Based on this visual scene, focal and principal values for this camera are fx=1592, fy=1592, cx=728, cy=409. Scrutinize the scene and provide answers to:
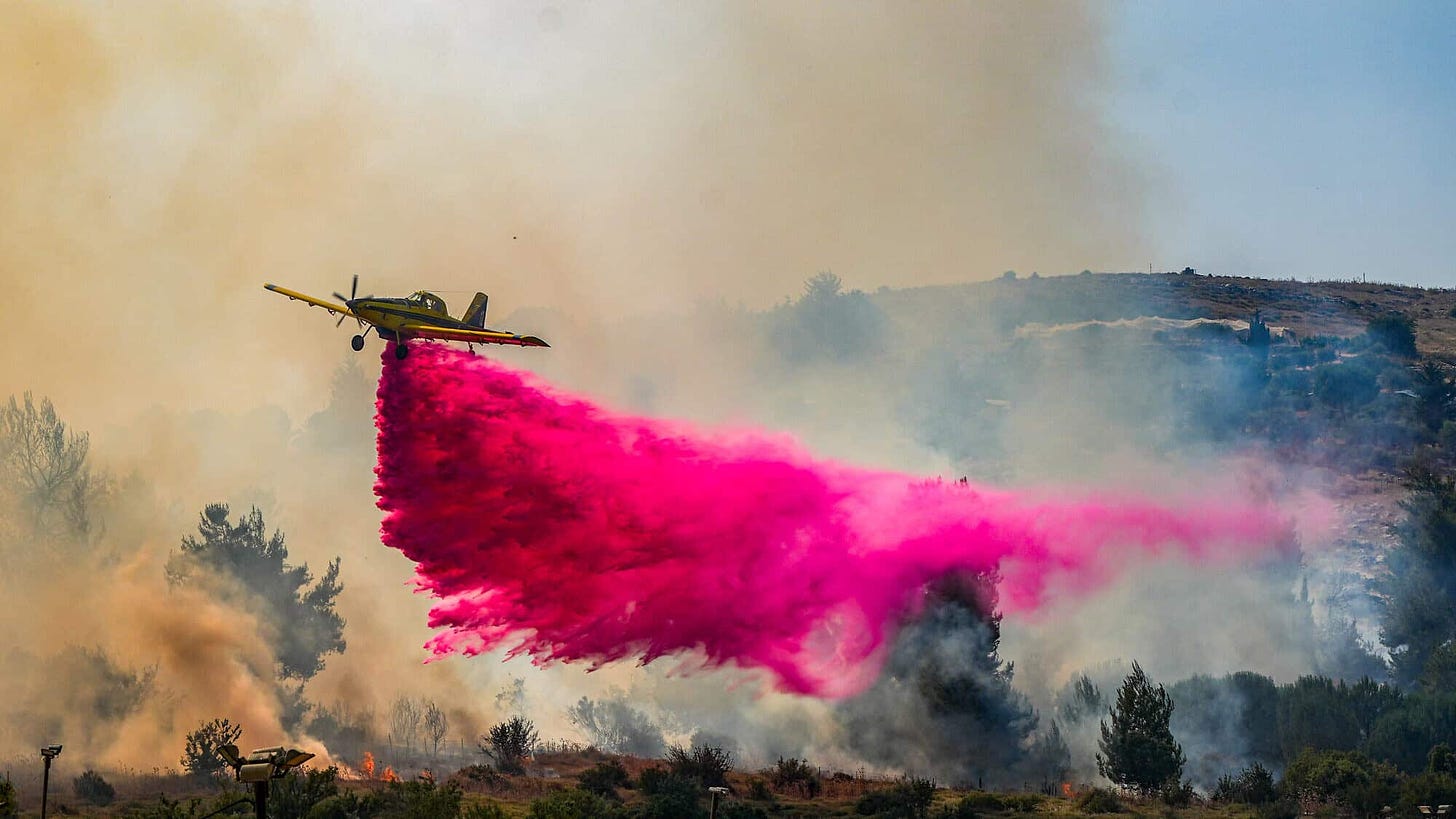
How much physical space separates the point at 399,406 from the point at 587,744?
29091 mm

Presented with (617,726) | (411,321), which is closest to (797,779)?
(617,726)

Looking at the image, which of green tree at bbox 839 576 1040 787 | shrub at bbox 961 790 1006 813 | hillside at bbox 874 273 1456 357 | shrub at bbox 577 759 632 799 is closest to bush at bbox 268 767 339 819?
shrub at bbox 577 759 632 799

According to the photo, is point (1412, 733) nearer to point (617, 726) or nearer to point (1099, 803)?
point (1099, 803)

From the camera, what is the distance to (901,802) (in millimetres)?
65875

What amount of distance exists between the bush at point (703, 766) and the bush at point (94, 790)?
79.8 ft

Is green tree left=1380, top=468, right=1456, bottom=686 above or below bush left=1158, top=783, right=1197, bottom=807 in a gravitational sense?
above

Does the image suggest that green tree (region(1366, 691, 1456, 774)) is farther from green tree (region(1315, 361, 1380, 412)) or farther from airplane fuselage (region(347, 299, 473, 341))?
airplane fuselage (region(347, 299, 473, 341))

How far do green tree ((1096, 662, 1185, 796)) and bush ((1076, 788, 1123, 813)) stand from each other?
8.10ft

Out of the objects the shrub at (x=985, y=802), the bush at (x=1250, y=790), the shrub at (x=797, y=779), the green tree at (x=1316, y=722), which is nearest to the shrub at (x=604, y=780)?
the shrub at (x=797, y=779)

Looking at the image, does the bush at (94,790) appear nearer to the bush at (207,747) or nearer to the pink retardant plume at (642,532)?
the bush at (207,747)

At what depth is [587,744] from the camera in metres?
84.1

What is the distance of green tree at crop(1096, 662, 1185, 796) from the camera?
71000mm

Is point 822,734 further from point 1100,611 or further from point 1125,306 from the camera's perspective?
point 1125,306

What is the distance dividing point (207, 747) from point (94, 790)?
26.6ft
